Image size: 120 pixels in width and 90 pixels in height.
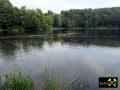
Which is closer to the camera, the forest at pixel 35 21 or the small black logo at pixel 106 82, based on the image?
the small black logo at pixel 106 82

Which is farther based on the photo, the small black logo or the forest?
the forest

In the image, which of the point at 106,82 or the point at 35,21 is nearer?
the point at 106,82

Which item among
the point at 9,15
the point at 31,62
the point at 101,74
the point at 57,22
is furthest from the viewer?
the point at 57,22

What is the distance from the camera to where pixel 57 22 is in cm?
13125

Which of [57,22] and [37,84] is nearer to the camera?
[37,84]

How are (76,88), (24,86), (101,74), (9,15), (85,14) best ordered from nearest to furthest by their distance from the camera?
1. (24,86)
2. (76,88)
3. (101,74)
4. (9,15)
5. (85,14)

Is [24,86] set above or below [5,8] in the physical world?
below

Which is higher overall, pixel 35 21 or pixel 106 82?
pixel 35 21

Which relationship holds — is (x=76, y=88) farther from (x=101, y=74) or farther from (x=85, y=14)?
(x=85, y=14)

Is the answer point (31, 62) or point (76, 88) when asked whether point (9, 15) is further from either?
point (76, 88)

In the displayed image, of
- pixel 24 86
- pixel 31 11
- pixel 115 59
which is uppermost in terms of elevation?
pixel 31 11

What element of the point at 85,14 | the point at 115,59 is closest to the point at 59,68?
the point at 115,59

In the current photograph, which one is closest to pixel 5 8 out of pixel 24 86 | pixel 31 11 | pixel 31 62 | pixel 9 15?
pixel 9 15

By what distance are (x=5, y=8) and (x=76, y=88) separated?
83.8m
